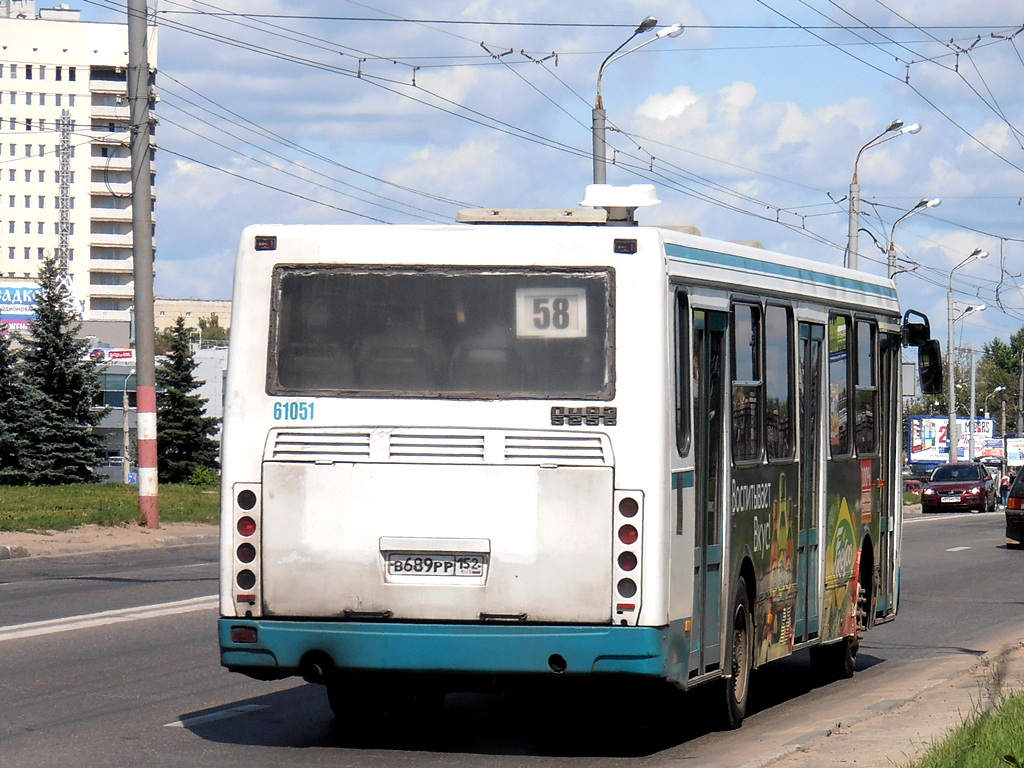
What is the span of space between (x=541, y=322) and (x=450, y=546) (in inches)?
46.7

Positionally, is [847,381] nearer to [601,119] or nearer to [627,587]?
[627,587]

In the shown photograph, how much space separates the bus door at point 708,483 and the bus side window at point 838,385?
2.33 meters

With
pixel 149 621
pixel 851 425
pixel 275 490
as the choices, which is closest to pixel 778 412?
pixel 851 425

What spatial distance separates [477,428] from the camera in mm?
8430

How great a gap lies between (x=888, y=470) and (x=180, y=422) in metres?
43.8

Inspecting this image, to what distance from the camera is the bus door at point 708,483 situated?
29.2ft

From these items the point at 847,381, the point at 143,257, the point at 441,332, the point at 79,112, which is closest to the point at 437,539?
the point at 441,332

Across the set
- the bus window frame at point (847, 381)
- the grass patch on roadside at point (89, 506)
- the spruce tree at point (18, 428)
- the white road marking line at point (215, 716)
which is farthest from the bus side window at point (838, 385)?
the spruce tree at point (18, 428)

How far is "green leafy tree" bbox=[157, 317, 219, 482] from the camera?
54781mm

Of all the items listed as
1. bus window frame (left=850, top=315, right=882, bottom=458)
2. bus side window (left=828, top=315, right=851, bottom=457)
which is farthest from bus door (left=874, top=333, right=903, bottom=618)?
bus side window (left=828, top=315, right=851, bottom=457)

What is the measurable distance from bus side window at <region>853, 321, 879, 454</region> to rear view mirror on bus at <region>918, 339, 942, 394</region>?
2.06ft

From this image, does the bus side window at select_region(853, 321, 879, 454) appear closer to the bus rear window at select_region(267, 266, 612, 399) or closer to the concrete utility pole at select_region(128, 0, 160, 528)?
the bus rear window at select_region(267, 266, 612, 399)

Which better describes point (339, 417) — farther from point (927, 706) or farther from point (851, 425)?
point (851, 425)

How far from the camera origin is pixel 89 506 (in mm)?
28250
